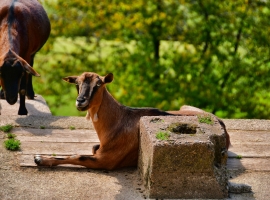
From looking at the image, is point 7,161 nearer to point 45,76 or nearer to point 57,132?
point 57,132

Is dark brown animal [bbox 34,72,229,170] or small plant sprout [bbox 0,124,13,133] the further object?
small plant sprout [bbox 0,124,13,133]

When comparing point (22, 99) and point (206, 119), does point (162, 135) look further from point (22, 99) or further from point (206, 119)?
point (22, 99)

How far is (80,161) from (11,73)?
6.67ft

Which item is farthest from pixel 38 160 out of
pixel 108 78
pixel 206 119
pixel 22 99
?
pixel 22 99

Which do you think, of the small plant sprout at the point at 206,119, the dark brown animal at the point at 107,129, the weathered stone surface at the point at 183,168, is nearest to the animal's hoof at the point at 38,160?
the dark brown animal at the point at 107,129

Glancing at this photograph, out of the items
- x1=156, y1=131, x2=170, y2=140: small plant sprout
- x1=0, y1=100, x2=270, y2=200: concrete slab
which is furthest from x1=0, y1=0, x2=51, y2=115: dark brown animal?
x1=156, y1=131, x2=170, y2=140: small plant sprout

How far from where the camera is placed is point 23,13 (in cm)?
1063

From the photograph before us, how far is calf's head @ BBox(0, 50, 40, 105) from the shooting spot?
9.27 m

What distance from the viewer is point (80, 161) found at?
319 inches

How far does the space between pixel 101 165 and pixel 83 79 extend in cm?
116

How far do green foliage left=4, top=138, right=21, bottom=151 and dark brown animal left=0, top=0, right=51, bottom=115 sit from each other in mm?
798

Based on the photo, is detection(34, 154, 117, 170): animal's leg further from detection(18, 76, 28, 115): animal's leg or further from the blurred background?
the blurred background

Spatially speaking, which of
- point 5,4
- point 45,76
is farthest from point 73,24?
point 5,4

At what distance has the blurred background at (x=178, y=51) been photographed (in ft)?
62.6
